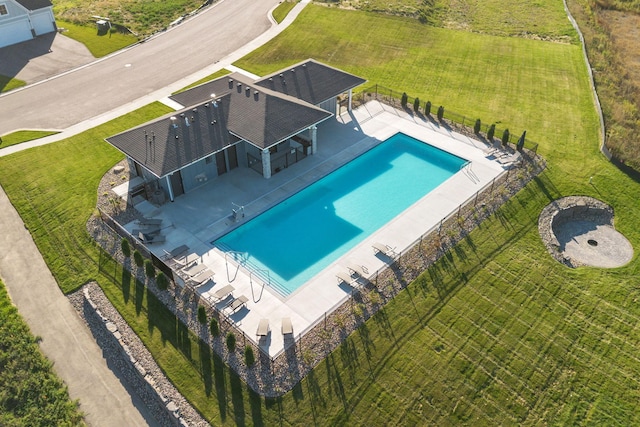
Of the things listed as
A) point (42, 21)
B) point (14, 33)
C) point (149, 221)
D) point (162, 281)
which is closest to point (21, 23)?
point (14, 33)

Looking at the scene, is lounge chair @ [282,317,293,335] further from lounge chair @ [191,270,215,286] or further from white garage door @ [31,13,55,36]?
white garage door @ [31,13,55,36]

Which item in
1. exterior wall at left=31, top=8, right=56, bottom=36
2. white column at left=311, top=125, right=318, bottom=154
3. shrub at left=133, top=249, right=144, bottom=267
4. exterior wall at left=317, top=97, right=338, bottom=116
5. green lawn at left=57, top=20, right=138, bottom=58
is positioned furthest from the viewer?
exterior wall at left=31, top=8, right=56, bottom=36

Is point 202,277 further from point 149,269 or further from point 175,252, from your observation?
point 175,252

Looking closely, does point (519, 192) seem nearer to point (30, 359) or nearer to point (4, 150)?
point (30, 359)

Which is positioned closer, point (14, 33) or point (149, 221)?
point (149, 221)

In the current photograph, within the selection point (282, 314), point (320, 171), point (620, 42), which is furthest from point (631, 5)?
point (282, 314)

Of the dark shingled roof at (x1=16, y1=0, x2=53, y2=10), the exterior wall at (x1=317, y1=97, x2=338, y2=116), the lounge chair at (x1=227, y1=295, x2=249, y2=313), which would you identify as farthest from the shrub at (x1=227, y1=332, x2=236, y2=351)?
the dark shingled roof at (x1=16, y1=0, x2=53, y2=10)

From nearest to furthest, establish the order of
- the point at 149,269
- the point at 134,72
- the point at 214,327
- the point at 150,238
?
the point at 214,327
the point at 149,269
the point at 150,238
the point at 134,72
